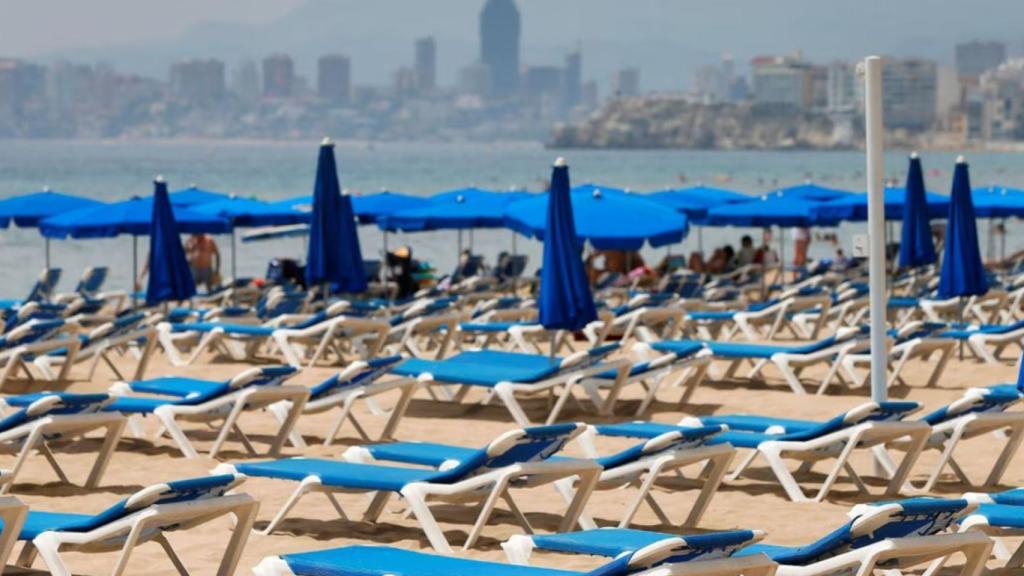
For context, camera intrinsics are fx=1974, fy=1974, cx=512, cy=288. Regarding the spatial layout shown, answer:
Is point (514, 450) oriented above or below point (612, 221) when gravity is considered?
below

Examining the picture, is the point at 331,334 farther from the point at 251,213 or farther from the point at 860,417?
Result: the point at 251,213

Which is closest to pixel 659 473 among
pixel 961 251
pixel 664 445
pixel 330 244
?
pixel 664 445

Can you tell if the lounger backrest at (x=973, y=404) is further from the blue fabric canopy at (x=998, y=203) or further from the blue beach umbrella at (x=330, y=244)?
the blue fabric canopy at (x=998, y=203)

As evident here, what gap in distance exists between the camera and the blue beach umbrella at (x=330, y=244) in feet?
41.9

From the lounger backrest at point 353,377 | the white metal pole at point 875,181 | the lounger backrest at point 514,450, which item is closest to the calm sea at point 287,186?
the lounger backrest at point 353,377

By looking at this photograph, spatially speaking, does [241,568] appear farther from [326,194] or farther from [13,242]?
[13,242]

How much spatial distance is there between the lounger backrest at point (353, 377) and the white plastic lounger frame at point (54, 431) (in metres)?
1.24

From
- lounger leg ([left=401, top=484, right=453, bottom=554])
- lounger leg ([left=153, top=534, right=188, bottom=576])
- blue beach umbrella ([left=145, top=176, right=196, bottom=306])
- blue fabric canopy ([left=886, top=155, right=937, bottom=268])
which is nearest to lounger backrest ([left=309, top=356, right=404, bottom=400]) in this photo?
lounger leg ([left=401, top=484, right=453, bottom=554])

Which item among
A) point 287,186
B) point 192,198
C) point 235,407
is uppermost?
point 192,198

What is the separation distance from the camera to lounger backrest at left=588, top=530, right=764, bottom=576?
4.59 meters

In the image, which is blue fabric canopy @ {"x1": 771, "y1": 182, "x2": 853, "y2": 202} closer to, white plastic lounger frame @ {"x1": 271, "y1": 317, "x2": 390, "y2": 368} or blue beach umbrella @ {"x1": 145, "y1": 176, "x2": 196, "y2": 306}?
blue beach umbrella @ {"x1": 145, "y1": 176, "x2": 196, "y2": 306}

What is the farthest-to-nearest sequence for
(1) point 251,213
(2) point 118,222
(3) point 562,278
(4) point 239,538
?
(1) point 251,213 → (2) point 118,222 → (3) point 562,278 → (4) point 239,538

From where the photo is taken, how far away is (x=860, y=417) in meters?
7.28

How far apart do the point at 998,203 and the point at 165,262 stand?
29.7 ft
